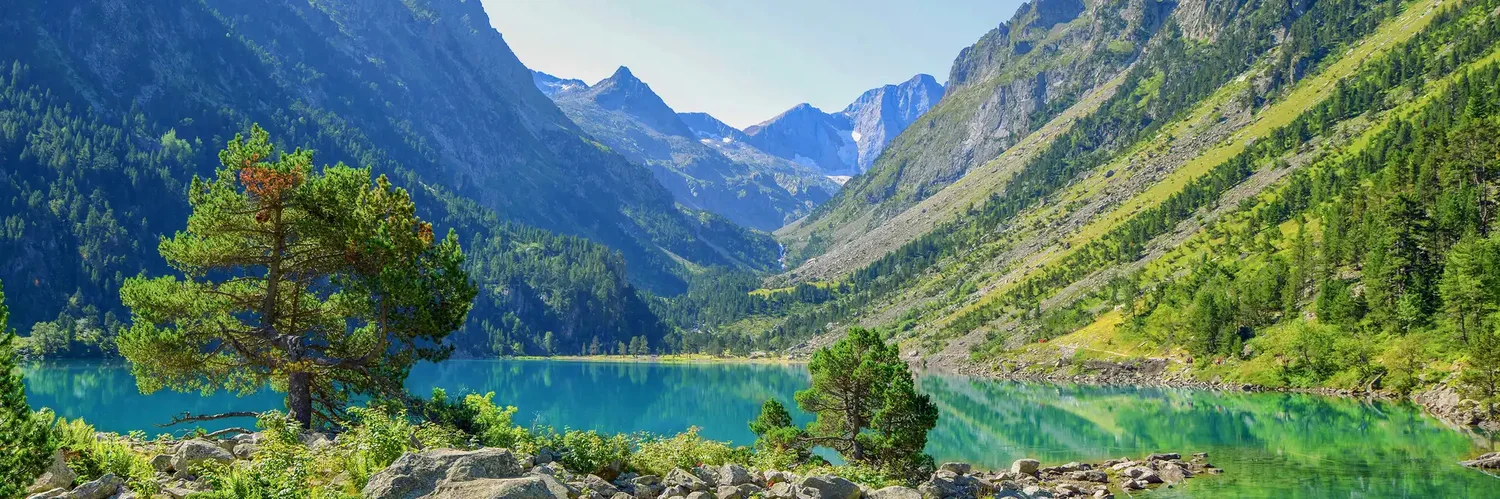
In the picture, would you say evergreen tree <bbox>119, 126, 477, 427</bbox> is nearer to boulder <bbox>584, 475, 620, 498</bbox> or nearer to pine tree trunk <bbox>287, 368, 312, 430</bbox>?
pine tree trunk <bbox>287, 368, 312, 430</bbox>

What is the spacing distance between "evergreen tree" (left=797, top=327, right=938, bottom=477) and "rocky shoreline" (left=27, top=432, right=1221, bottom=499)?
6.63ft

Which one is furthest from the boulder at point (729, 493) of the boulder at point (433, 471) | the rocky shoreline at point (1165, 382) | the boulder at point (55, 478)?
the rocky shoreline at point (1165, 382)

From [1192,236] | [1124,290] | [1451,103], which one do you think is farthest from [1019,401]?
[1451,103]

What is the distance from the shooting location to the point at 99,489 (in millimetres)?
14125

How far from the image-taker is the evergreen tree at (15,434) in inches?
480

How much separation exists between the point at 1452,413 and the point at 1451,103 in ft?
415

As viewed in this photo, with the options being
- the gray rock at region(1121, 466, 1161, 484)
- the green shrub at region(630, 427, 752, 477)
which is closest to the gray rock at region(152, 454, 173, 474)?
the green shrub at region(630, 427, 752, 477)

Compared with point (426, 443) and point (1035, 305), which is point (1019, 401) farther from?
point (426, 443)

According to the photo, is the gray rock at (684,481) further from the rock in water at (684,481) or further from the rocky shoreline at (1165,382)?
the rocky shoreline at (1165,382)

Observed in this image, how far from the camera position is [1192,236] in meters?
186

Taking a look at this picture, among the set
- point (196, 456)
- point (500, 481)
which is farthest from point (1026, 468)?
point (196, 456)

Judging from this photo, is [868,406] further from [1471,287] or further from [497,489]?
[1471,287]

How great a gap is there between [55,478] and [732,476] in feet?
49.1

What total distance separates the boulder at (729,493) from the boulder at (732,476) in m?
0.71
